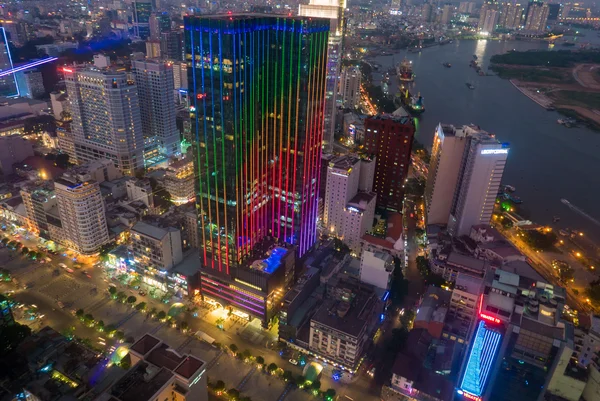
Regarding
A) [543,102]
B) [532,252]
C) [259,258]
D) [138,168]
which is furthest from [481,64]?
[259,258]

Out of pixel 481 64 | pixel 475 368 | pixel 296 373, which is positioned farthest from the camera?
pixel 481 64

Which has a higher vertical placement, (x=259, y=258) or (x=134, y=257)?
(x=259, y=258)

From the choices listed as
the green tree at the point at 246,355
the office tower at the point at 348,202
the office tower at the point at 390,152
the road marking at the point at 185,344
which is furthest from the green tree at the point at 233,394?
the office tower at the point at 390,152

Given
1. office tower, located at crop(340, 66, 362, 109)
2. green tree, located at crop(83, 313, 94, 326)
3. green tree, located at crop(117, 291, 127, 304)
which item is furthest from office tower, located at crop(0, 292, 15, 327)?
office tower, located at crop(340, 66, 362, 109)

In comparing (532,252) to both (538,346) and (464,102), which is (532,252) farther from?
(464,102)

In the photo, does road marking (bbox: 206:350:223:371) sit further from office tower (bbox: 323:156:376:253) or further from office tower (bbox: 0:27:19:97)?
office tower (bbox: 0:27:19:97)

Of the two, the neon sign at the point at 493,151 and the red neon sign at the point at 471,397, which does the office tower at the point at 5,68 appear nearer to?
the neon sign at the point at 493,151
